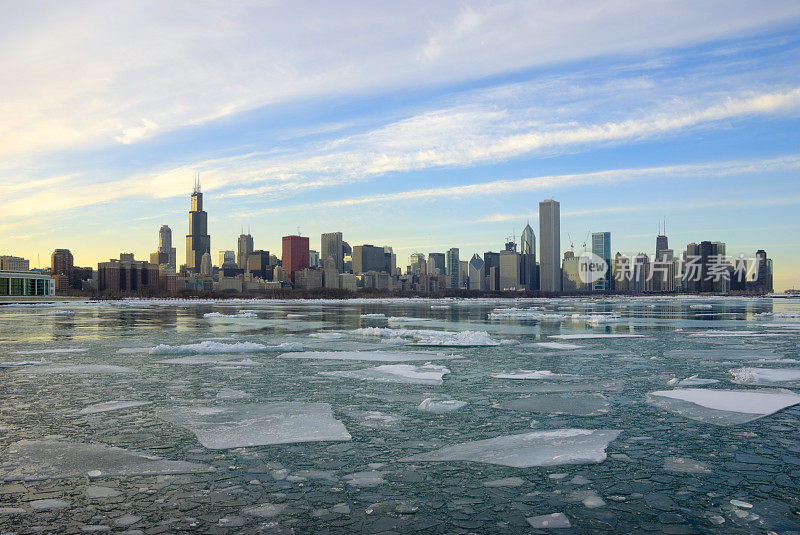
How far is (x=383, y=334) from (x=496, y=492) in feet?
86.0

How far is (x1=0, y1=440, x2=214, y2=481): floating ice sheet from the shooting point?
26.7 feet

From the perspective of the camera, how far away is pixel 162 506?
697 cm

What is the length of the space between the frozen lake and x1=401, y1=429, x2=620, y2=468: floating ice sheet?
5 centimetres

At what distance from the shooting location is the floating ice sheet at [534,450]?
892 cm

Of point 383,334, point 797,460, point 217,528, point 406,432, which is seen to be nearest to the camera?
point 217,528

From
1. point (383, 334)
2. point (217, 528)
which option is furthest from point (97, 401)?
point (383, 334)

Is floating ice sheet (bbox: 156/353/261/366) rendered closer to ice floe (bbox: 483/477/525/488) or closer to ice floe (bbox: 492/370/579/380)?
ice floe (bbox: 492/370/579/380)

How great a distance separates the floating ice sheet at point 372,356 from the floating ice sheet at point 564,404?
7.94 meters

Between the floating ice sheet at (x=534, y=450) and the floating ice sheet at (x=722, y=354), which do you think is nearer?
the floating ice sheet at (x=534, y=450)

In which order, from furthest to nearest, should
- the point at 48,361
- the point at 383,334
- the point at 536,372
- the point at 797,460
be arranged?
the point at 383,334 < the point at 48,361 < the point at 536,372 < the point at 797,460

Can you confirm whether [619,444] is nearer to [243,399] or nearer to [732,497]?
[732,497]

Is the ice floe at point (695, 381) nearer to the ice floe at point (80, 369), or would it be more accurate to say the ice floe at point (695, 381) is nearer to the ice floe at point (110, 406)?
the ice floe at point (110, 406)

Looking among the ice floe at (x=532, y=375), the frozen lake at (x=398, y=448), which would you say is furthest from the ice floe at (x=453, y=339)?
the ice floe at (x=532, y=375)

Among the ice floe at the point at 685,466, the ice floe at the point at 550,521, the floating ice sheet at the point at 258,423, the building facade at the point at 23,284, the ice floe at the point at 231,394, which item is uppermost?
the building facade at the point at 23,284
